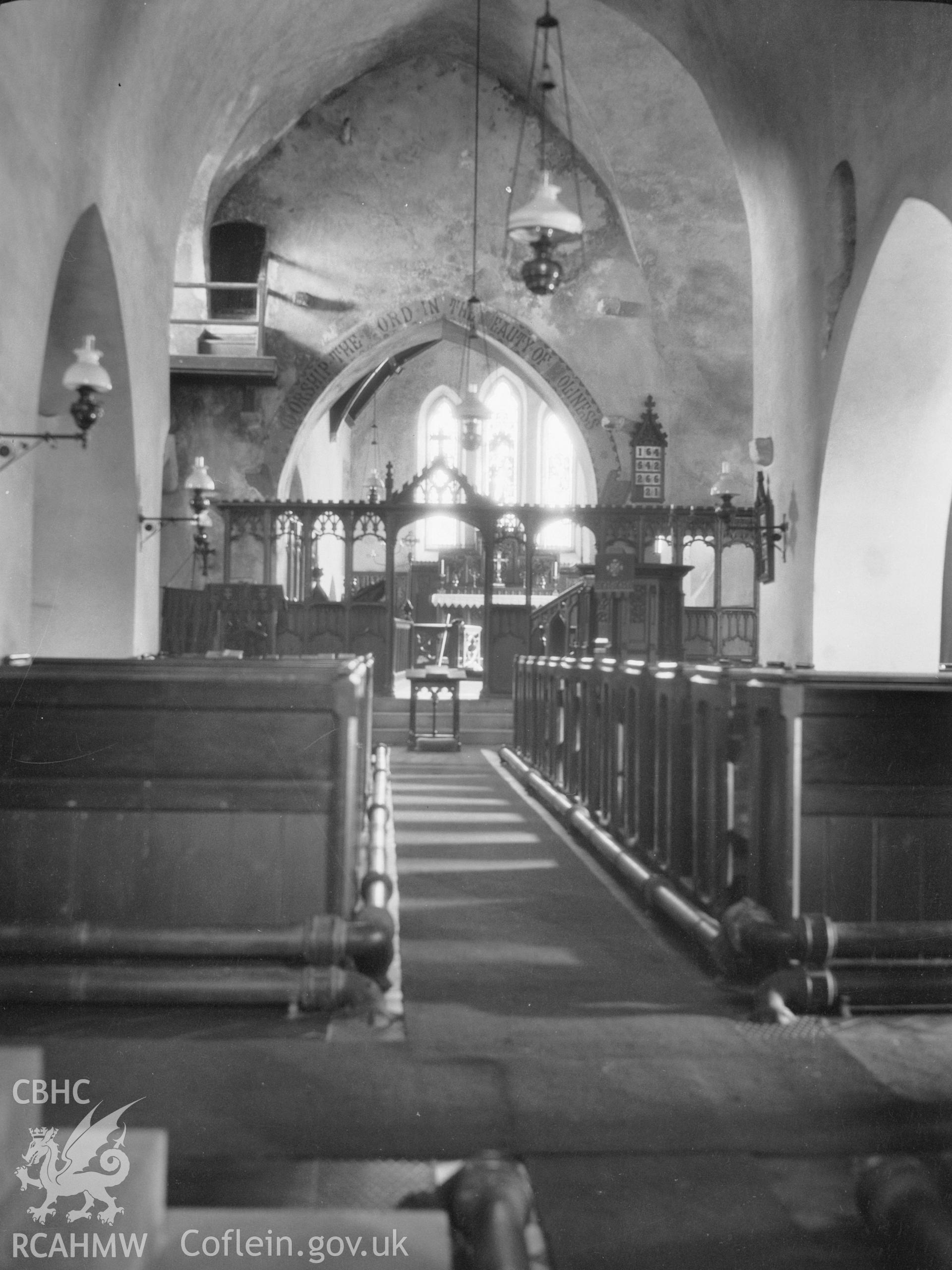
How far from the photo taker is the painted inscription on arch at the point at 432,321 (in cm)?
1655

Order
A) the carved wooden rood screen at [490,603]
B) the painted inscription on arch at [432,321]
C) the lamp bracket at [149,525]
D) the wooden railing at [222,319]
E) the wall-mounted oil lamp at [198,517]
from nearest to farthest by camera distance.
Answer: the lamp bracket at [149,525] < the wall-mounted oil lamp at [198,517] < the carved wooden rood screen at [490,603] < the wooden railing at [222,319] < the painted inscription on arch at [432,321]

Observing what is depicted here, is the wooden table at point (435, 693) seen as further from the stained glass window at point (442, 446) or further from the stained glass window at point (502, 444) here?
Result: the stained glass window at point (442, 446)

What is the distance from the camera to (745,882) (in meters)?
3.59

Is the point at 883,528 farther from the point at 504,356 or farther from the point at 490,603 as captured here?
the point at 504,356

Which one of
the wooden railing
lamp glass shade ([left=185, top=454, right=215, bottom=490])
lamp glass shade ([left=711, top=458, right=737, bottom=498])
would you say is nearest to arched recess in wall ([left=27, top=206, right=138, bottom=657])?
lamp glass shade ([left=185, top=454, right=215, bottom=490])

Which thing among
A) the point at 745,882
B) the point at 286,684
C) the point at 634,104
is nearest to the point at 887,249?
the point at 745,882

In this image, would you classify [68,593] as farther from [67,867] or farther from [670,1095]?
[670,1095]

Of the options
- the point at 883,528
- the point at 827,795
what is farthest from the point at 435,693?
the point at 827,795

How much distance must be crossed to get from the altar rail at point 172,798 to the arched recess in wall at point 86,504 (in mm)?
5915

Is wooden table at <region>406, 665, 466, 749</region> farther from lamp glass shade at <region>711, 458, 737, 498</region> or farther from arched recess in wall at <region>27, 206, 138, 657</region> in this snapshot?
lamp glass shade at <region>711, 458, 737, 498</region>

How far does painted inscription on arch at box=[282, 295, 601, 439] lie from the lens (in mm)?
16547

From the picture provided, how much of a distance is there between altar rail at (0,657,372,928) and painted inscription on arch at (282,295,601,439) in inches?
537

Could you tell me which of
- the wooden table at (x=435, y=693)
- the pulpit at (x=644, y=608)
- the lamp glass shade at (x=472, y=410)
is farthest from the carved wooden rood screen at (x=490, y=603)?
the lamp glass shade at (x=472, y=410)

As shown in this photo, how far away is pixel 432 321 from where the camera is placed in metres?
17.1
